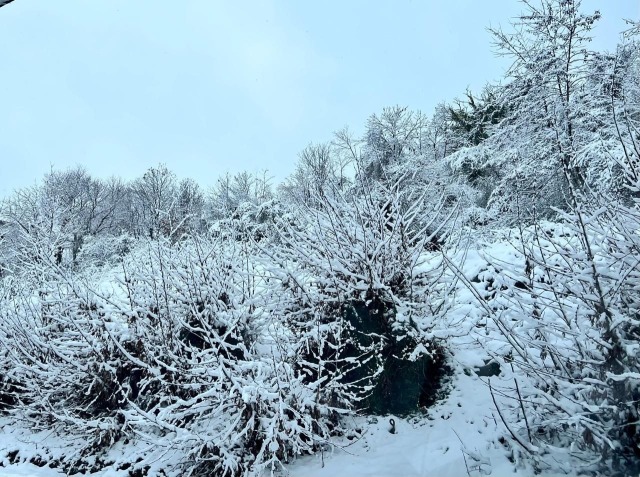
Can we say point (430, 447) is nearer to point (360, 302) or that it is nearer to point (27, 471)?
point (360, 302)

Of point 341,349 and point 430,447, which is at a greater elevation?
point 341,349

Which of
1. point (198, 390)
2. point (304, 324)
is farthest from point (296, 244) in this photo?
point (198, 390)

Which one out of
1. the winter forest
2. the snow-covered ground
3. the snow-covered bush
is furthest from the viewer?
the snow-covered bush

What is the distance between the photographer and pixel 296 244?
4.73 metres

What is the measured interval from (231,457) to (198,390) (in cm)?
93

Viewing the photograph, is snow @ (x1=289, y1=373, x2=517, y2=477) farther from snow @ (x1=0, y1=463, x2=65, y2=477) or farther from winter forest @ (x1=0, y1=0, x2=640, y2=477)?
snow @ (x1=0, y1=463, x2=65, y2=477)

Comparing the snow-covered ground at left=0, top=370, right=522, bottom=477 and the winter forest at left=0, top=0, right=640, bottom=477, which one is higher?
the winter forest at left=0, top=0, right=640, bottom=477

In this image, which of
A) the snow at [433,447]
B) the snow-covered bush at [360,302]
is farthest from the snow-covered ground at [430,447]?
the snow-covered bush at [360,302]

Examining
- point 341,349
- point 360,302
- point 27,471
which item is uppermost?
point 360,302

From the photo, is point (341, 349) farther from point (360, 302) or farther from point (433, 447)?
point (433, 447)

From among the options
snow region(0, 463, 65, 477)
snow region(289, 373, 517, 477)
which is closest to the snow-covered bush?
snow region(289, 373, 517, 477)

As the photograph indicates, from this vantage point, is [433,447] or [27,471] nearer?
[433,447]

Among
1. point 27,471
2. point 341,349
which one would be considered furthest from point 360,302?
point 27,471

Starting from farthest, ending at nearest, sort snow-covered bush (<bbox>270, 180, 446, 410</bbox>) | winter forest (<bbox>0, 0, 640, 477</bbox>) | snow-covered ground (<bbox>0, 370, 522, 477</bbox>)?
1. snow-covered bush (<bbox>270, 180, 446, 410</bbox>)
2. snow-covered ground (<bbox>0, 370, 522, 477</bbox>)
3. winter forest (<bbox>0, 0, 640, 477</bbox>)
